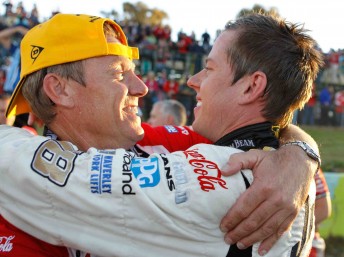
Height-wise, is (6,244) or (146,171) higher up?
(146,171)

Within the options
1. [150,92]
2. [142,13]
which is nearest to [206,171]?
[150,92]

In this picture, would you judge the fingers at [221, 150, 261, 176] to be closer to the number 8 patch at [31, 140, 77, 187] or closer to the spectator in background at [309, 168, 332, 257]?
the number 8 patch at [31, 140, 77, 187]

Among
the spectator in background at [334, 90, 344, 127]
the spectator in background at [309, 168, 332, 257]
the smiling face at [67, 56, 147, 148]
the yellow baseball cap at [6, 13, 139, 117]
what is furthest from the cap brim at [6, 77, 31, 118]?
the spectator in background at [334, 90, 344, 127]

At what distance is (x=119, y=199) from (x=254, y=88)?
0.81 meters

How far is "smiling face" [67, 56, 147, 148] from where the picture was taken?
2367 mm

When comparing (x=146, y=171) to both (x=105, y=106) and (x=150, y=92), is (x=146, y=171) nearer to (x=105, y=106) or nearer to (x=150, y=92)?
(x=105, y=106)

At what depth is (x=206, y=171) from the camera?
179 centimetres

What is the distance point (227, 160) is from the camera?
1.86m

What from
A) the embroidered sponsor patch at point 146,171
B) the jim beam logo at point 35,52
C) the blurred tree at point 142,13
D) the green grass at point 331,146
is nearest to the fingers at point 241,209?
the embroidered sponsor patch at point 146,171

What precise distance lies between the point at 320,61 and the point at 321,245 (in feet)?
7.76

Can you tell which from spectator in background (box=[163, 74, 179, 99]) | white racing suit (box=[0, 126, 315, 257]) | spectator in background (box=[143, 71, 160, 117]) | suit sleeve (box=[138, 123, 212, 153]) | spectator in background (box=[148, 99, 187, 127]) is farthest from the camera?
spectator in background (box=[163, 74, 179, 99])

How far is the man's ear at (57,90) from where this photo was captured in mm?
2365

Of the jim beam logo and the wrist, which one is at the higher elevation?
the jim beam logo

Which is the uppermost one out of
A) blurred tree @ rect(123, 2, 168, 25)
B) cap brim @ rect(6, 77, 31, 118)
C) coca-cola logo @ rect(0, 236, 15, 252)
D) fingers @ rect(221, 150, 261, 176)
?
fingers @ rect(221, 150, 261, 176)
